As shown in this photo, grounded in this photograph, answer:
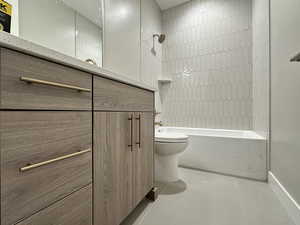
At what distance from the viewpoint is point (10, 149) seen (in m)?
0.37

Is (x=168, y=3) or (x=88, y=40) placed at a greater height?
(x=168, y=3)

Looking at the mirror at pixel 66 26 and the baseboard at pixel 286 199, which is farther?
the baseboard at pixel 286 199

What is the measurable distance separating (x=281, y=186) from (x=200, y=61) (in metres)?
1.93

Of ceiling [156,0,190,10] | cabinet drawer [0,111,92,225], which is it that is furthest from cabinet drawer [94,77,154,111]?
ceiling [156,0,190,10]

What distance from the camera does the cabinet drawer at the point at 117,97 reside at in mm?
672

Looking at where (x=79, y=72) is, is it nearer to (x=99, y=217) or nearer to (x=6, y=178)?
(x=6, y=178)

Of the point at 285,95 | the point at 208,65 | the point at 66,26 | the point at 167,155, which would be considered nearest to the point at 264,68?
the point at 285,95

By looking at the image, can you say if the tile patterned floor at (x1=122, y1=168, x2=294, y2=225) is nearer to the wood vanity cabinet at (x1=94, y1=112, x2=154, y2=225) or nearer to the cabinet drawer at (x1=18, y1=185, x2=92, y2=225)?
the wood vanity cabinet at (x1=94, y1=112, x2=154, y2=225)

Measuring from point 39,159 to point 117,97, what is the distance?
1.45 ft

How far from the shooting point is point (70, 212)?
1.73 ft

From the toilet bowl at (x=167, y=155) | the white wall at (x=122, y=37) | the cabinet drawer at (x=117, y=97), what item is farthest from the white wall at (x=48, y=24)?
the toilet bowl at (x=167, y=155)

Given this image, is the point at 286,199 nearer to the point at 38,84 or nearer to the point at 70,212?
the point at 70,212

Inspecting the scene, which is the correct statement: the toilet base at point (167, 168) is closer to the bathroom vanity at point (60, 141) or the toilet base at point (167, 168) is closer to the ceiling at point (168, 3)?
the bathroom vanity at point (60, 141)

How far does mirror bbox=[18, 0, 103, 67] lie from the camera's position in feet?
2.71
